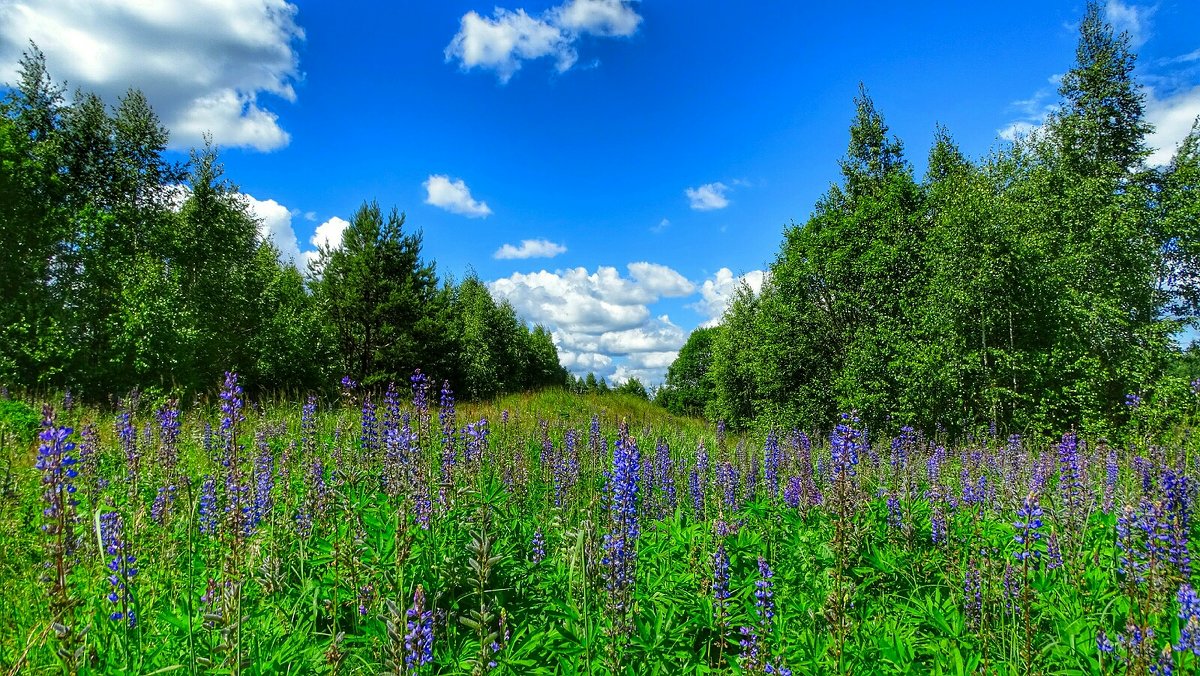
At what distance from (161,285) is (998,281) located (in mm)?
27211

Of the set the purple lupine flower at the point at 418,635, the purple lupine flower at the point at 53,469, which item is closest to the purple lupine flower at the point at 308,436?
the purple lupine flower at the point at 418,635

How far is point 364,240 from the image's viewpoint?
29.8 meters

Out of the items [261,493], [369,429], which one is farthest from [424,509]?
[369,429]

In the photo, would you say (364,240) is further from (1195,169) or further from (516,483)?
(1195,169)

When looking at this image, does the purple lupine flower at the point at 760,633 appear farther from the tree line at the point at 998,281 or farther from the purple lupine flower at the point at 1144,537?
the tree line at the point at 998,281

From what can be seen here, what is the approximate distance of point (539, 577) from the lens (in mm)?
3771

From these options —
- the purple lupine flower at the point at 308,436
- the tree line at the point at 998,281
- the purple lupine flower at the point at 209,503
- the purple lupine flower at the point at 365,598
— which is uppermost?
the tree line at the point at 998,281

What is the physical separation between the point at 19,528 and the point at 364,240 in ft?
90.7

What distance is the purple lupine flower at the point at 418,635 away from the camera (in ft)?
6.71

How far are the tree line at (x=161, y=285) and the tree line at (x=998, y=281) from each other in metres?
16.2

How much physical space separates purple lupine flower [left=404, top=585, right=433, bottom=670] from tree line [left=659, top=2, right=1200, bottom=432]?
17.7 m

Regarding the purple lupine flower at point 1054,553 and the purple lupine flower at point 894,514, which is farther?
the purple lupine flower at point 894,514

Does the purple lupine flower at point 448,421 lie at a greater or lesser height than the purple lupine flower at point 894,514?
greater

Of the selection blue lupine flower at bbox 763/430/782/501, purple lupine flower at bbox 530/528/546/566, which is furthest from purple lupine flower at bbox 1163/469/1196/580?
purple lupine flower at bbox 530/528/546/566
